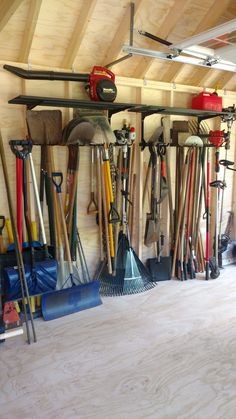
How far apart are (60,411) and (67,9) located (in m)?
2.69

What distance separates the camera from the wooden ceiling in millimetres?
2623

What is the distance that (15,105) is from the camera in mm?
2887

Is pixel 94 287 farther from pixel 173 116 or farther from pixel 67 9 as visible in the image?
pixel 67 9

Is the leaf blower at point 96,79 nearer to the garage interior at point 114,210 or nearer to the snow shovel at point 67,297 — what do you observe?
the garage interior at point 114,210

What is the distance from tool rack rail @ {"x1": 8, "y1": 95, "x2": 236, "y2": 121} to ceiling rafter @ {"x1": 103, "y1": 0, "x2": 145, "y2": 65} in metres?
0.42

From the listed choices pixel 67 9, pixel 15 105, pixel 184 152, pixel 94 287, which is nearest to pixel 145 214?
pixel 184 152

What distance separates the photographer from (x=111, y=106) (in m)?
3.11

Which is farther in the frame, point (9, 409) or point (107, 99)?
point (107, 99)

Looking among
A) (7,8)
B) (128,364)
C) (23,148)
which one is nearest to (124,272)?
(128,364)

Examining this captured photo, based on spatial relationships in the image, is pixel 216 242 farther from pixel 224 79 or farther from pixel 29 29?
pixel 29 29

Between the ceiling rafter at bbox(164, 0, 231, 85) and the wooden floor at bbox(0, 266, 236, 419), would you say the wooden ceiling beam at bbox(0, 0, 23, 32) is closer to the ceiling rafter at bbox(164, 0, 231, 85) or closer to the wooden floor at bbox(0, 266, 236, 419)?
the ceiling rafter at bbox(164, 0, 231, 85)

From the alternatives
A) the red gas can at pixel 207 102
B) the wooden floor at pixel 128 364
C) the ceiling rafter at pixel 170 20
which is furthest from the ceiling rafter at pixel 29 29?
the wooden floor at pixel 128 364

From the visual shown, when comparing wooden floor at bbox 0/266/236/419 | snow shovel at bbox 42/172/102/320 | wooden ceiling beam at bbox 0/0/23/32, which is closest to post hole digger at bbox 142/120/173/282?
wooden floor at bbox 0/266/236/419

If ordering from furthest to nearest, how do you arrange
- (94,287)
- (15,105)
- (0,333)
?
(94,287) < (15,105) < (0,333)
